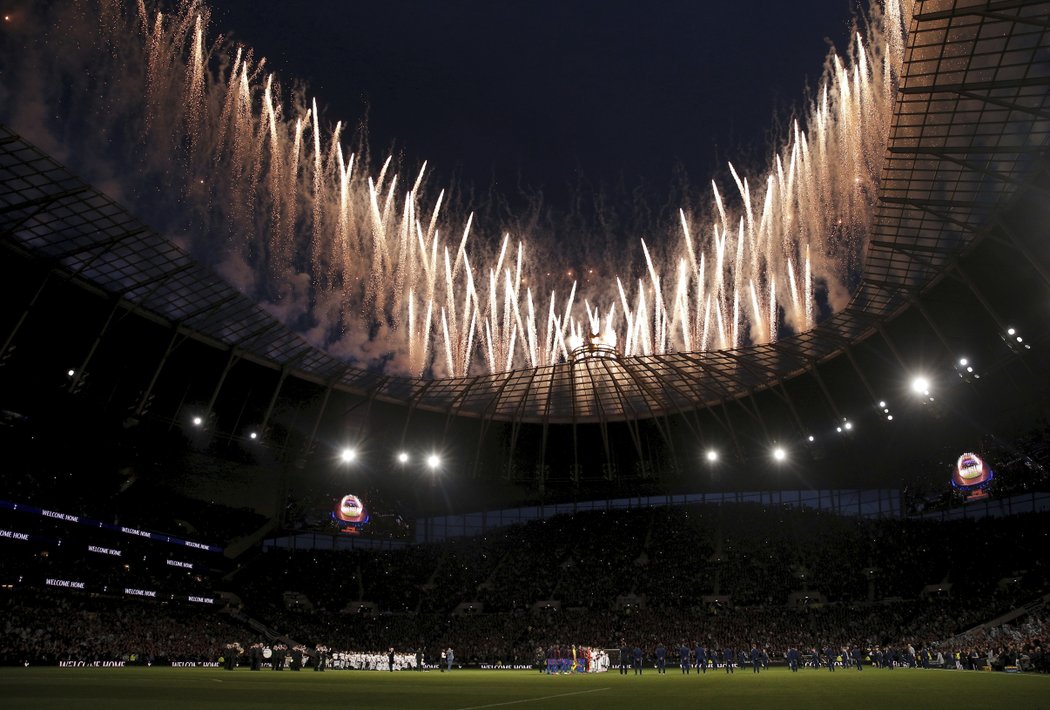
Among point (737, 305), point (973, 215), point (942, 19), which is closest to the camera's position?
point (942, 19)

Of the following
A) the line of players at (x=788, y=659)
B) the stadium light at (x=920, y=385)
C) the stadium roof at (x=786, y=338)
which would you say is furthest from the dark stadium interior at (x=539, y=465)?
the line of players at (x=788, y=659)

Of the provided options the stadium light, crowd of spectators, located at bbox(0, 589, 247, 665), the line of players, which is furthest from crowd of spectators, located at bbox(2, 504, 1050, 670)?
the stadium light

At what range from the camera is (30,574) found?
4909cm

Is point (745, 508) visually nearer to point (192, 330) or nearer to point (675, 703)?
point (192, 330)

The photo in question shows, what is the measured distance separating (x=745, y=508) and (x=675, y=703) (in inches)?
2143

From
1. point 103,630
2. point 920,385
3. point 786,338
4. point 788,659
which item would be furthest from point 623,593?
point 103,630

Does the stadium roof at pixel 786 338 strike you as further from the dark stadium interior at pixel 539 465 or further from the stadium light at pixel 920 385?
the stadium light at pixel 920 385

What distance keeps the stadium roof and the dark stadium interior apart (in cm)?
23

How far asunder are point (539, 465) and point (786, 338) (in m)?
27.4

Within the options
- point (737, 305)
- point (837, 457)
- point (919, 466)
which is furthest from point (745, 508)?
point (737, 305)

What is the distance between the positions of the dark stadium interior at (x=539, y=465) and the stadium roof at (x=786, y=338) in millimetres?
227

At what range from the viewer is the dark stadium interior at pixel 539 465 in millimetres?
39938

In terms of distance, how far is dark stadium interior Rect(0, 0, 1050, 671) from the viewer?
131ft

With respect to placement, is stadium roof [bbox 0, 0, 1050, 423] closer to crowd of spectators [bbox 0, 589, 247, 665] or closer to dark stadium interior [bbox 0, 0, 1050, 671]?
dark stadium interior [bbox 0, 0, 1050, 671]
